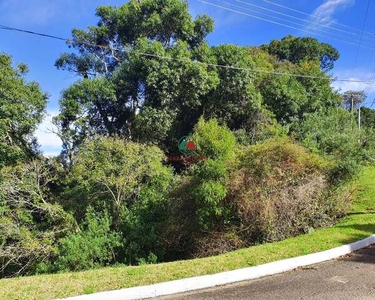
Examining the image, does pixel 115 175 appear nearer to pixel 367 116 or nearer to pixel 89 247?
pixel 89 247

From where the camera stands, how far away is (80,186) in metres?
12.4

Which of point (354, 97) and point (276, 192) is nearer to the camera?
point (276, 192)

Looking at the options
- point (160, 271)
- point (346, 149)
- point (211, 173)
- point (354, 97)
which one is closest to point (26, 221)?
point (211, 173)

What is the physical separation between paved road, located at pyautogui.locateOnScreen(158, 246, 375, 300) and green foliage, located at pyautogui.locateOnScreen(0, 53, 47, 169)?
11245 mm

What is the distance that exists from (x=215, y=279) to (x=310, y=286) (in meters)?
1.53

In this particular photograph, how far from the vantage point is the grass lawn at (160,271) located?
521cm

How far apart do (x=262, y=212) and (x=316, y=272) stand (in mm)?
3036

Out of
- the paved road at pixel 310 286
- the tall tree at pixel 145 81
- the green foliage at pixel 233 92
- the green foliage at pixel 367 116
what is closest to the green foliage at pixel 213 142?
the paved road at pixel 310 286

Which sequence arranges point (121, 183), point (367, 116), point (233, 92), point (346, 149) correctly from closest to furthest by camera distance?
point (346, 149)
point (121, 183)
point (233, 92)
point (367, 116)

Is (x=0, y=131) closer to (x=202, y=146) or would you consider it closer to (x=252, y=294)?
(x=202, y=146)

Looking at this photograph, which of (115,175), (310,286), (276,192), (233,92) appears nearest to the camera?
(310,286)

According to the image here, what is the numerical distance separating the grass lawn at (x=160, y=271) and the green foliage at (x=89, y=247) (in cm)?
360

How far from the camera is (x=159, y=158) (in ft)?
43.0

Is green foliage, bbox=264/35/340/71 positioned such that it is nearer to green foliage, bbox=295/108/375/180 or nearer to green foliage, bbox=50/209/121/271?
green foliage, bbox=295/108/375/180
